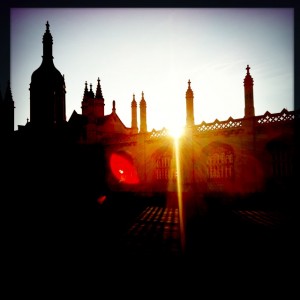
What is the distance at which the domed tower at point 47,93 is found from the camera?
26031 mm

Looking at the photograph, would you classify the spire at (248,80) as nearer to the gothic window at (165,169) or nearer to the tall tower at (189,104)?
the tall tower at (189,104)

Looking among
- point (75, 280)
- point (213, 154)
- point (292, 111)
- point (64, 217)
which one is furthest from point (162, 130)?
point (75, 280)

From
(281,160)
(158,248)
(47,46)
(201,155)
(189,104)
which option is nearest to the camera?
(158,248)

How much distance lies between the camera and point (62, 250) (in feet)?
15.4

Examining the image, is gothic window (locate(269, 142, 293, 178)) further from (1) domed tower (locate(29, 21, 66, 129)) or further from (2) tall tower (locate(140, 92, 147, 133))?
(1) domed tower (locate(29, 21, 66, 129))

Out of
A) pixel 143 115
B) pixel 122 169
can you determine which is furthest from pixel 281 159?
pixel 122 169

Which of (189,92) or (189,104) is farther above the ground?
(189,92)

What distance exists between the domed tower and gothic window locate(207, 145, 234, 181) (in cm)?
1844

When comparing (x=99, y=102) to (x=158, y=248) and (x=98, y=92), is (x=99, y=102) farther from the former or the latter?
(x=158, y=248)

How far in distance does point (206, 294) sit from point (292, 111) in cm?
1222

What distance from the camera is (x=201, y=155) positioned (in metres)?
15.3

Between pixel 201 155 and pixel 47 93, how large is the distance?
20.3 meters

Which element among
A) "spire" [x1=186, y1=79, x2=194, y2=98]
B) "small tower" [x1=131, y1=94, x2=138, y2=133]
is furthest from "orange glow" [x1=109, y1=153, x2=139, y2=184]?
"spire" [x1=186, y1=79, x2=194, y2=98]

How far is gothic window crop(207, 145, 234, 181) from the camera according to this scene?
1430cm
